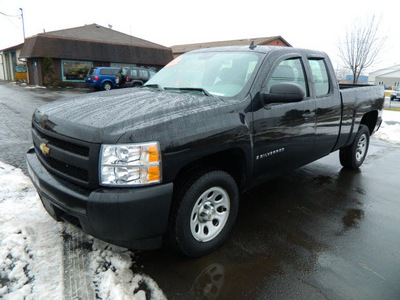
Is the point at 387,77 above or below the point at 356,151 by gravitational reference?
above

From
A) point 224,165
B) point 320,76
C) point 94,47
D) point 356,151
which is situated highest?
point 94,47

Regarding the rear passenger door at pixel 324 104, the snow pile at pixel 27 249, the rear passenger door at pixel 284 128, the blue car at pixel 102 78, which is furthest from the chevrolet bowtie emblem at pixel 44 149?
the blue car at pixel 102 78

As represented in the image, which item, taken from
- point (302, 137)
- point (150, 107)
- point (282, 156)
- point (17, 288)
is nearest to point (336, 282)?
point (282, 156)

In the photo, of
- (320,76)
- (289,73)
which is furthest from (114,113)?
(320,76)

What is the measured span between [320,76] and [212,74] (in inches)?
64.6

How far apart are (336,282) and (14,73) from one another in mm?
38997

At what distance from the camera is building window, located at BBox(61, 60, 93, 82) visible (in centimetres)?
2564

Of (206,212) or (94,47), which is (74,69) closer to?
(94,47)

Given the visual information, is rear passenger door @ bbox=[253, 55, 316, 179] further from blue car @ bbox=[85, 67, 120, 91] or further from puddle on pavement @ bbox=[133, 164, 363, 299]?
blue car @ bbox=[85, 67, 120, 91]

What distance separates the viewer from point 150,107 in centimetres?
250

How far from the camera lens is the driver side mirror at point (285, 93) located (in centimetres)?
282

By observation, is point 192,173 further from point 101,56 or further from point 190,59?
point 101,56

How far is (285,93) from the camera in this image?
284 cm

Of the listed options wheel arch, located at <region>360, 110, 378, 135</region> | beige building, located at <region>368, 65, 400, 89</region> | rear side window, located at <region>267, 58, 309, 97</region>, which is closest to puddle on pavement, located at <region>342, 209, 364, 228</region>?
rear side window, located at <region>267, 58, 309, 97</region>
